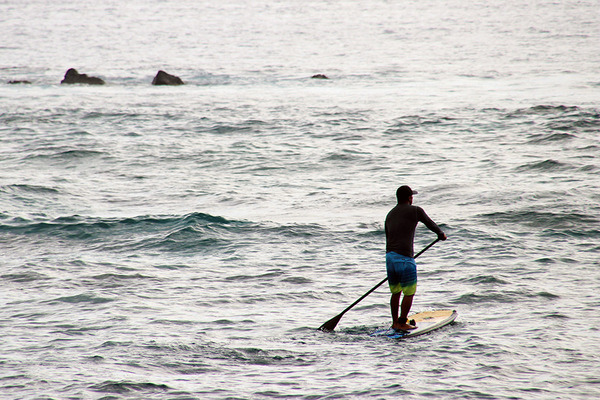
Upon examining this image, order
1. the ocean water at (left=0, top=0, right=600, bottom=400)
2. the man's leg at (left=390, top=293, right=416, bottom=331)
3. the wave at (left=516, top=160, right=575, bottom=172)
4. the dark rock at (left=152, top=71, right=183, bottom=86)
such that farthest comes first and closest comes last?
1. the dark rock at (left=152, top=71, right=183, bottom=86)
2. the wave at (left=516, top=160, right=575, bottom=172)
3. the man's leg at (left=390, top=293, right=416, bottom=331)
4. the ocean water at (left=0, top=0, right=600, bottom=400)

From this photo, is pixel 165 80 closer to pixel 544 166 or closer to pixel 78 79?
pixel 78 79

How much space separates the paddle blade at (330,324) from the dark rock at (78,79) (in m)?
37.3

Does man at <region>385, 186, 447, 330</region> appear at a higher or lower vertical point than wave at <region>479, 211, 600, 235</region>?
higher

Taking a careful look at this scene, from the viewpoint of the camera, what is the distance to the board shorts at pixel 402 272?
10.5 meters

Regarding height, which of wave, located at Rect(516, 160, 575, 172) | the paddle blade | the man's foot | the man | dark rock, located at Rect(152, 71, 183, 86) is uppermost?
the man

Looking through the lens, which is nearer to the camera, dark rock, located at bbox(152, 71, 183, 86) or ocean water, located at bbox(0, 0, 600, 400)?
ocean water, located at bbox(0, 0, 600, 400)

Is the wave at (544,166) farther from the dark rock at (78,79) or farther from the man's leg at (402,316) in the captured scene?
the dark rock at (78,79)

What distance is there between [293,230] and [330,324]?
6750 mm

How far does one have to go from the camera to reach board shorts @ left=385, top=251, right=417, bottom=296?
10.5 m

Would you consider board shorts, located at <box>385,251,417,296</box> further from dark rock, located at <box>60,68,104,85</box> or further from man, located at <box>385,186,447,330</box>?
dark rock, located at <box>60,68,104,85</box>

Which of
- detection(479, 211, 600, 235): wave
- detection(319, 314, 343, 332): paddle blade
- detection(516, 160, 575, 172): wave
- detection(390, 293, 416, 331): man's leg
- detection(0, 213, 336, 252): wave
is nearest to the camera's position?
detection(390, 293, 416, 331): man's leg

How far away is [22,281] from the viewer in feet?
46.6

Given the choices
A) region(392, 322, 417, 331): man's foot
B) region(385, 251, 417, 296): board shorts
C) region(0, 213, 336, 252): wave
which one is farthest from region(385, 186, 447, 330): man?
region(0, 213, 336, 252): wave

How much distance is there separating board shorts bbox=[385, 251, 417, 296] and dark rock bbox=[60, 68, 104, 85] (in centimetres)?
3797
